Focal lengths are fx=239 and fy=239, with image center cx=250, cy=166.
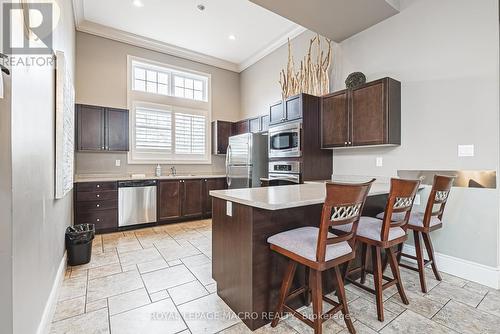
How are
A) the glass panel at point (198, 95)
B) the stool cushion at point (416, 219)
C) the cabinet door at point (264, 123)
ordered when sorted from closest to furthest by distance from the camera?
the stool cushion at point (416, 219) → the cabinet door at point (264, 123) → the glass panel at point (198, 95)

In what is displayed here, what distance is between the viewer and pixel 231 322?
1.78 metres

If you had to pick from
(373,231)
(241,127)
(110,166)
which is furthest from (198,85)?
(373,231)

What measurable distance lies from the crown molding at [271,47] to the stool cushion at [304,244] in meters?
4.11

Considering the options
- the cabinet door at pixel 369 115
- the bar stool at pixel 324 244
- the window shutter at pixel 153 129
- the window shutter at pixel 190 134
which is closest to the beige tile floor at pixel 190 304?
the bar stool at pixel 324 244

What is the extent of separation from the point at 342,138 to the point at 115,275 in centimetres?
329

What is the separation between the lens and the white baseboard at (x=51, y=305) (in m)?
1.60

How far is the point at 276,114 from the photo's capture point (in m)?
4.15

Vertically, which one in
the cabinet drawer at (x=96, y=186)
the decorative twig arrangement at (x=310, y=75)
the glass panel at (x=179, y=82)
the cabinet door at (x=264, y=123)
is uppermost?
the glass panel at (x=179, y=82)

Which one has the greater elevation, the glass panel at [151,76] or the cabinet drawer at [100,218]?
the glass panel at [151,76]

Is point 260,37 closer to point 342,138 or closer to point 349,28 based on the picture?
point 349,28

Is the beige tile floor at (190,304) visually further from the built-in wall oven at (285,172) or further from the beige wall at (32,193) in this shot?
the built-in wall oven at (285,172)

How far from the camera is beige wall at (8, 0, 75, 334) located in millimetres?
Answer: 1185

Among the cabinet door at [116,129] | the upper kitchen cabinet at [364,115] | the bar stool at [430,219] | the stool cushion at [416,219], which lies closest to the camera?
the bar stool at [430,219]

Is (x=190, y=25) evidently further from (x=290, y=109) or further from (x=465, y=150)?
(x=465, y=150)
